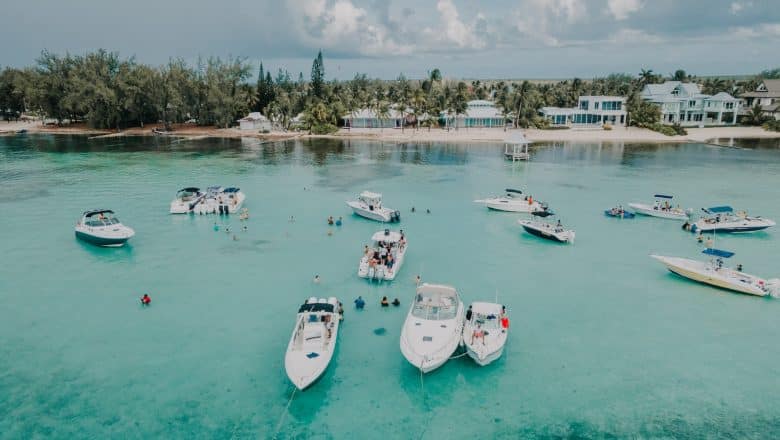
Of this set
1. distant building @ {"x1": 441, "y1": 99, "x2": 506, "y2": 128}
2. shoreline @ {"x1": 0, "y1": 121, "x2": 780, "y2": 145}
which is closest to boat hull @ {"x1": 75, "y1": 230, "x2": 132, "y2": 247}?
shoreline @ {"x1": 0, "y1": 121, "x2": 780, "y2": 145}

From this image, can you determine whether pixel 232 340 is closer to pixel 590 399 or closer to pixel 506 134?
pixel 590 399

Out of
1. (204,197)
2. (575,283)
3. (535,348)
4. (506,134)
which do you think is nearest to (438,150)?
(506,134)

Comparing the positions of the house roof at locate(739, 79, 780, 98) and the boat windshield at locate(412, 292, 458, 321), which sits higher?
the house roof at locate(739, 79, 780, 98)

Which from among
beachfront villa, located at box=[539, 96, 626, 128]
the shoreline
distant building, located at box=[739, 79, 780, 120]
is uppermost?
distant building, located at box=[739, 79, 780, 120]

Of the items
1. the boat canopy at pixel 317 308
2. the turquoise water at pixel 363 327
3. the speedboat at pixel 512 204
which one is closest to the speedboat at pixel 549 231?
the turquoise water at pixel 363 327

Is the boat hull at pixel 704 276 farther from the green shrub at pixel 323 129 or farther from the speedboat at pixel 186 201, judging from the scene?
the green shrub at pixel 323 129

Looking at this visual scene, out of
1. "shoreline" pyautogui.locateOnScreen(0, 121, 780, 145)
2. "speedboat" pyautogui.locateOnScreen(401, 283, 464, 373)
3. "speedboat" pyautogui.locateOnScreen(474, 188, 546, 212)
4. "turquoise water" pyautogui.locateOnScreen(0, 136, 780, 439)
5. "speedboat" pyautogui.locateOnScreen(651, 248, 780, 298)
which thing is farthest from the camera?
"shoreline" pyautogui.locateOnScreen(0, 121, 780, 145)

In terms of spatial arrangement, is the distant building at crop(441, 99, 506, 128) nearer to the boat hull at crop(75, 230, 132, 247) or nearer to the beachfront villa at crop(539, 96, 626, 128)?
the beachfront villa at crop(539, 96, 626, 128)
